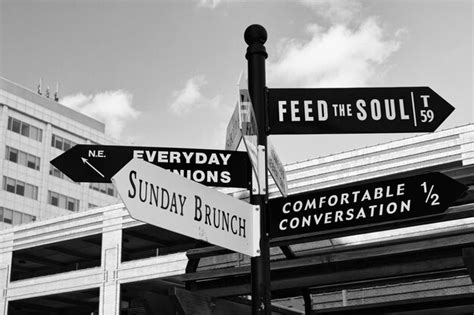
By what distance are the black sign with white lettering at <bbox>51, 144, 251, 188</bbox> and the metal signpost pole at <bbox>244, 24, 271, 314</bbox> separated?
0.86 feet

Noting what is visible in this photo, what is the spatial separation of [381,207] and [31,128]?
67.9 metres

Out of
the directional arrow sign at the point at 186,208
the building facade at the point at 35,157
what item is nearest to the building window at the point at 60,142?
the building facade at the point at 35,157

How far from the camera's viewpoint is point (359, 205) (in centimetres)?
538

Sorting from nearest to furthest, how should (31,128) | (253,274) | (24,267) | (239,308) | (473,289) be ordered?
(253,274), (239,308), (473,289), (24,267), (31,128)

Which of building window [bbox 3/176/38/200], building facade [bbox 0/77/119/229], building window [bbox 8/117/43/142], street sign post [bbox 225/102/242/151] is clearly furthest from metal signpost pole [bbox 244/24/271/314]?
building window [bbox 8/117/43/142]

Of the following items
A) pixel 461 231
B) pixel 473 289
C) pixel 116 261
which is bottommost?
pixel 461 231

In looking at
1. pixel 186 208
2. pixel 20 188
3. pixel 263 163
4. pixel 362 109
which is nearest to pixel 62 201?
pixel 20 188

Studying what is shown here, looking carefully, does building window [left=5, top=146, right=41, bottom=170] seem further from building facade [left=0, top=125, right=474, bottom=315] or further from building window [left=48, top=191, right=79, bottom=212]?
building facade [left=0, top=125, right=474, bottom=315]

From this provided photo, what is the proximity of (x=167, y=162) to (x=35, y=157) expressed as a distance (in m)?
65.9

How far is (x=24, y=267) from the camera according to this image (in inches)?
2072

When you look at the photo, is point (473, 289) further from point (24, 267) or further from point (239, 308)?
point (24, 267)

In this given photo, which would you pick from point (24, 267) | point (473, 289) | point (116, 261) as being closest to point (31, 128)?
point (24, 267)

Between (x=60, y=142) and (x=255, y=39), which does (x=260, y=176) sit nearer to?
(x=255, y=39)

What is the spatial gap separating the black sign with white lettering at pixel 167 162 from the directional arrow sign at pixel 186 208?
17.3 inches
